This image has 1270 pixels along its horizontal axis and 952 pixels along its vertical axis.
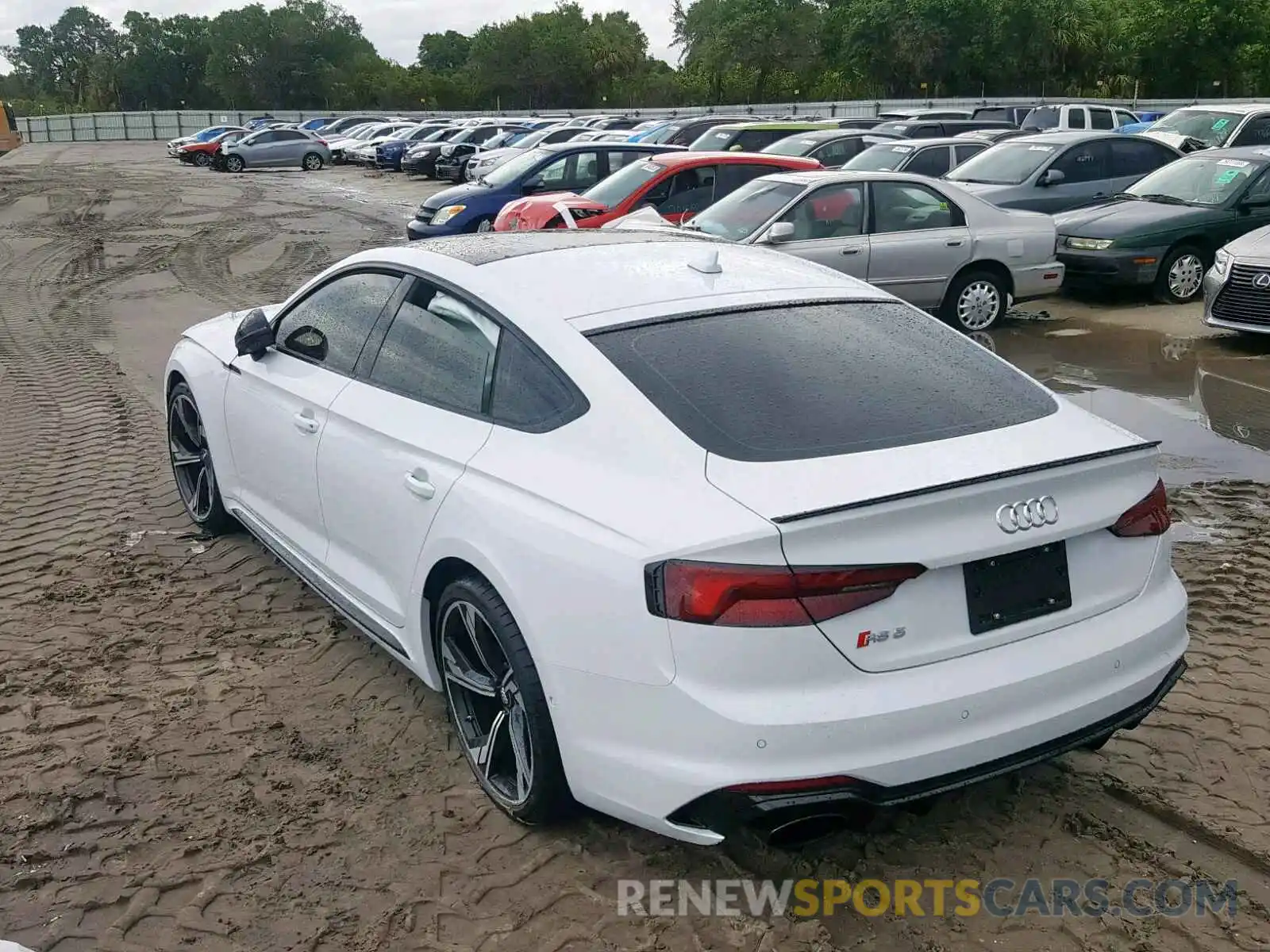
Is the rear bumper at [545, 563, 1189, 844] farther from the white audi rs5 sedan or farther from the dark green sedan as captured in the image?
the dark green sedan

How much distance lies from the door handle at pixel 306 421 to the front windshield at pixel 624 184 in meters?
9.13

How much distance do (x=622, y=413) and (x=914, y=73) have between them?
63357 mm

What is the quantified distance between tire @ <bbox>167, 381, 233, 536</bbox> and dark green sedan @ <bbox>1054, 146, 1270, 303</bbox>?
9250mm

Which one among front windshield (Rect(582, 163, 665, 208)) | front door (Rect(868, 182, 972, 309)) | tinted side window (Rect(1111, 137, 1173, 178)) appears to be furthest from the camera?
tinted side window (Rect(1111, 137, 1173, 178))

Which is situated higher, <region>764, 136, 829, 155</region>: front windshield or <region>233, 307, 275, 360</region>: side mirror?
<region>764, 136, 829, 155</region>: front windshield

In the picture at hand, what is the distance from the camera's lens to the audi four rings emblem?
9.49ft

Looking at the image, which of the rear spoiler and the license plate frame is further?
the license plate frame

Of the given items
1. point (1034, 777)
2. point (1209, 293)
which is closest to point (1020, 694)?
point (1034, 777)

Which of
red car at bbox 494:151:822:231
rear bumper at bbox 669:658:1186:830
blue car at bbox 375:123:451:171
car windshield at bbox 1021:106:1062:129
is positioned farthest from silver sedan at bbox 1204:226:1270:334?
blue car at bbox 375:123:451:171

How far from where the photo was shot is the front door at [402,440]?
142 inches

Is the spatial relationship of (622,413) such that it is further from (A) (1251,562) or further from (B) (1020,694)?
(A) (1251,562)

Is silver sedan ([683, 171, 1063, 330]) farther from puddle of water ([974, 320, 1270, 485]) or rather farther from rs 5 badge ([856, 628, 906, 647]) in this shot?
rs 5 badge ([856, 628, 906, 647])

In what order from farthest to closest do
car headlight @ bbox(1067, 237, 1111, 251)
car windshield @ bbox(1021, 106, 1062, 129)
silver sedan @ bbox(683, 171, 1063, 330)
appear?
car windshield @ bbox(1021, 106, 1062, 129), car headlight @ bbox(1067, 237, 1111, 251), silver sedan @ bbox(683, 171, 1063, 330)

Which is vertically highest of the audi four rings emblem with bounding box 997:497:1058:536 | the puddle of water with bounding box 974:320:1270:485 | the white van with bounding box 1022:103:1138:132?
the white van with bounding box 1022:103:1138:132
